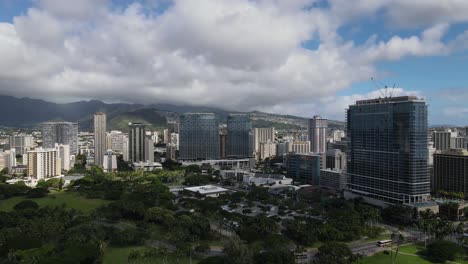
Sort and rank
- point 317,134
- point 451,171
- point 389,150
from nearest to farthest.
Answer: point 389,150 < point 451,171 < point 317,134

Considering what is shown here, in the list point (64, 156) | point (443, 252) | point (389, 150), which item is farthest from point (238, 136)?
point (443, 252)

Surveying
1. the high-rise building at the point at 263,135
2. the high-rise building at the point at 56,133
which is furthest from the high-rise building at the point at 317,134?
the high-rise building at the point at 56,133

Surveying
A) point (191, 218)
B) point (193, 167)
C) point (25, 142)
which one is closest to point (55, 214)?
point (191, 218)

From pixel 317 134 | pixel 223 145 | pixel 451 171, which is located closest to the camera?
pixel 451 171

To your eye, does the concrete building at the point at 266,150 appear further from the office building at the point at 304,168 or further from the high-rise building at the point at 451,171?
the high-rise building at the point at 451,171

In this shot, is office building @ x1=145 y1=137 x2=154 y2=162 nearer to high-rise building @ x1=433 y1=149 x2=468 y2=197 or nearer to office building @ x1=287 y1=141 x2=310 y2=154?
office building @ x1=287 y1=141 x2=310 y2=154

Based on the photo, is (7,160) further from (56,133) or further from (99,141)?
(56,133)
